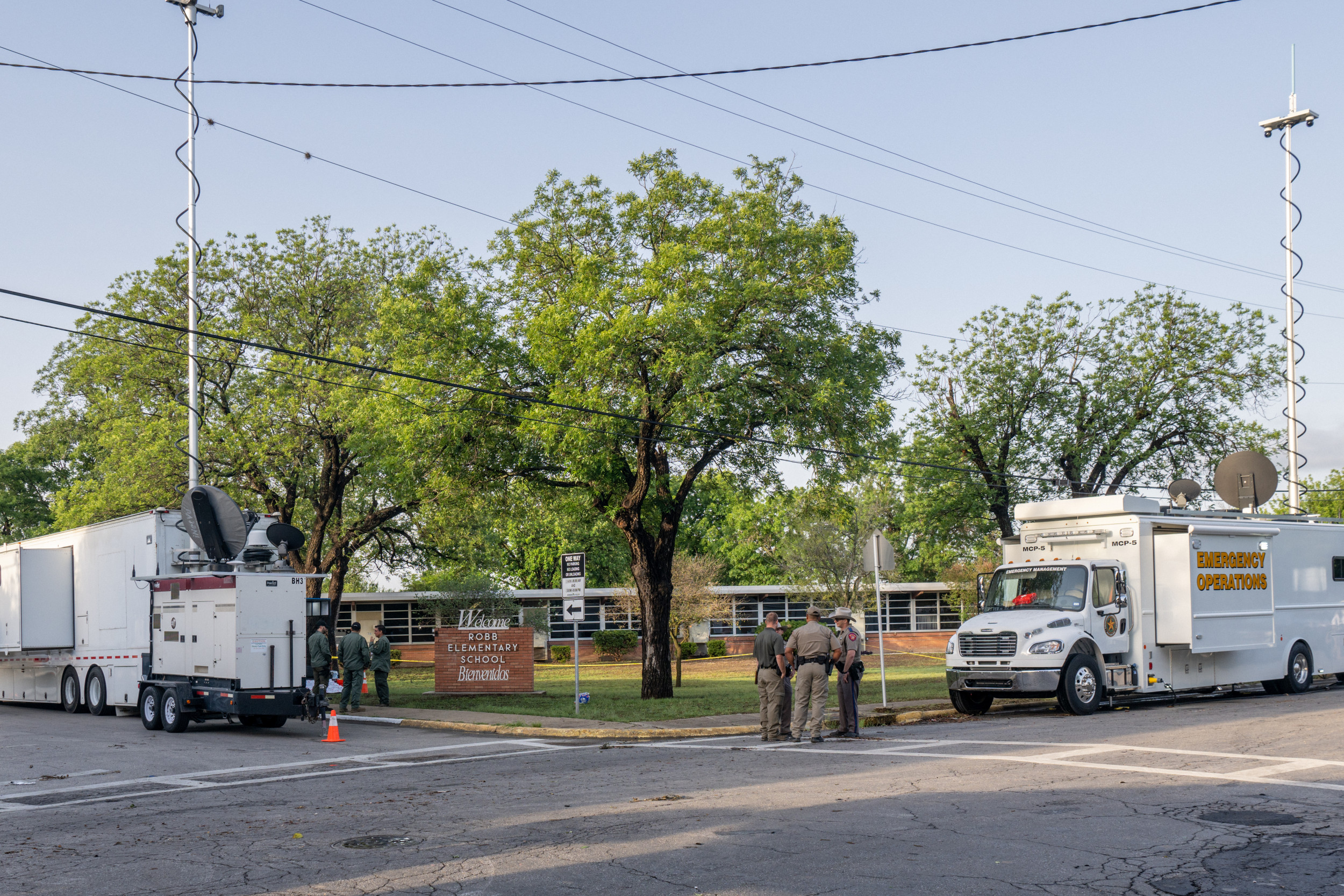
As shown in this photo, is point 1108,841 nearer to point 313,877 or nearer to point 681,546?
point 313,877

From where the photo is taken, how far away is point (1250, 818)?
29.9 ft

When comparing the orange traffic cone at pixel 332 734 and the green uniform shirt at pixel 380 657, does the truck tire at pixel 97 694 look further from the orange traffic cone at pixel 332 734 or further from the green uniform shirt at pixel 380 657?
the orange traffic cone at pixel 332 734

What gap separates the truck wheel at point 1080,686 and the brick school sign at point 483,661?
38.4ft

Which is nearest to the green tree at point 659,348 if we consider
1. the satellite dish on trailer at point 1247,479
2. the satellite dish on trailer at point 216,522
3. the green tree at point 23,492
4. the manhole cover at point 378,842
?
the satellite dish on trailer at point 216,522

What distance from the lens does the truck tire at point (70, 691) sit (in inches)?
930

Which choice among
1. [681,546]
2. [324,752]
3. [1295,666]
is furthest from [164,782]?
[681,546]

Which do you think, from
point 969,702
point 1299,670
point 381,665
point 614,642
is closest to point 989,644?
point 969,702

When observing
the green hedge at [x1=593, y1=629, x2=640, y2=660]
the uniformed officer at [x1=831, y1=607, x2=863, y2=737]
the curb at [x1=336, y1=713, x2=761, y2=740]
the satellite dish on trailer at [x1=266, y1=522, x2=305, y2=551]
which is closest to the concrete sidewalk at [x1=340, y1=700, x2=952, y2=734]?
the curb at [x1=336, y1=713, x2=761, y2=740]

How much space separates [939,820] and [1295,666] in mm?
16773

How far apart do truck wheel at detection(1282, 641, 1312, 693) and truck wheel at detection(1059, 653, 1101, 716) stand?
571 centimetres

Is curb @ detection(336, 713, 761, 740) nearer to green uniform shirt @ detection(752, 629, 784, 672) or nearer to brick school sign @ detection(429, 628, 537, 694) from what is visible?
green uniform shirt @ detection(752, 629, 784, 672)

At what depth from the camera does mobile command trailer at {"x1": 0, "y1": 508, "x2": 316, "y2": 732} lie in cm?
1834

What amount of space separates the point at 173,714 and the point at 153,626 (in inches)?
71.7

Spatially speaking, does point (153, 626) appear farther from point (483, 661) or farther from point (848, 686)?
point (848, 686)
